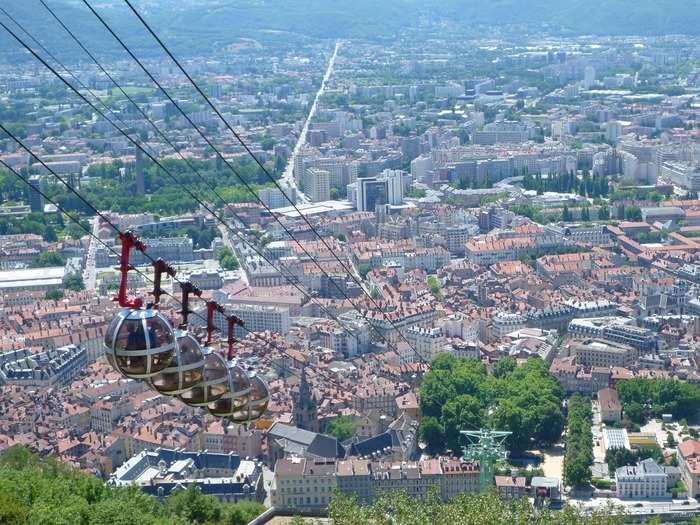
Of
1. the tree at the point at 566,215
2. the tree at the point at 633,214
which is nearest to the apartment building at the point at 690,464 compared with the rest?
the tree at the point at 566,215

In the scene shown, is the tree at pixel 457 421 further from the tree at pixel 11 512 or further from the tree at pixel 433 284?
the tree at pixel 11 512

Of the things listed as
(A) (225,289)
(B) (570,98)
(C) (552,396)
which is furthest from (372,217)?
(B) (570,98)

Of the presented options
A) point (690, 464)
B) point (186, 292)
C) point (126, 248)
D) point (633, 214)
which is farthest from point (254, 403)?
point (633, 214)

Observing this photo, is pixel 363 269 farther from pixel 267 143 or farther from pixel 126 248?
pixel 126 248

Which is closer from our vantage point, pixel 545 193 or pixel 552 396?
pixel 552 396

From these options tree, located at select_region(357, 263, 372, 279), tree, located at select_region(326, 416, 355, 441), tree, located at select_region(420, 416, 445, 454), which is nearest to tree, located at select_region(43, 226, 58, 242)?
tree, located at select_region(357, 263, 372, 279)

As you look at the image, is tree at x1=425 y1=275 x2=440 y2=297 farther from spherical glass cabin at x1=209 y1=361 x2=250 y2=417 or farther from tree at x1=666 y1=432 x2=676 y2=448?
spherical glass cabin at x1=209 y1=361 x2=250 y2=417

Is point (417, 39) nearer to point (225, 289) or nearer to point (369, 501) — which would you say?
point (225, 289)
